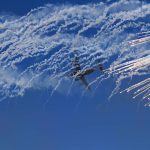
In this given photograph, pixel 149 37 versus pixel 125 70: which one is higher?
pixel 149 37

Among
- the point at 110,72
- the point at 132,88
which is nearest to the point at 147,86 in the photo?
the point at 132,88

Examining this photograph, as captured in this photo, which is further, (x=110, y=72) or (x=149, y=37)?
(x=110, y=72)

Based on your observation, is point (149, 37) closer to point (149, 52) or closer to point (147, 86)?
point (149, 52)

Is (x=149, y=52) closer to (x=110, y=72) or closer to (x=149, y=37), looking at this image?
(x=149, y=37)

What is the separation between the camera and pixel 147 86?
2.50 m

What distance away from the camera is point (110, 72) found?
8.23 feet

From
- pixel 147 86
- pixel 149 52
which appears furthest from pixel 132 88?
pixel 149 52

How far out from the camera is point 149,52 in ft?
7.47

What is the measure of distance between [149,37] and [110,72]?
15.8 inches

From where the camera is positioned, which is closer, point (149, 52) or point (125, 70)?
point (149, 52)

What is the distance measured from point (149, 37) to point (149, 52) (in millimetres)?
120

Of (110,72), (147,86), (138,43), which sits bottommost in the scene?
(147,86)

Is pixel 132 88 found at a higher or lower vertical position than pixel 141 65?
lower

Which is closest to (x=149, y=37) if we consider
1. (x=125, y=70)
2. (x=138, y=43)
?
(x=138, y=43)
